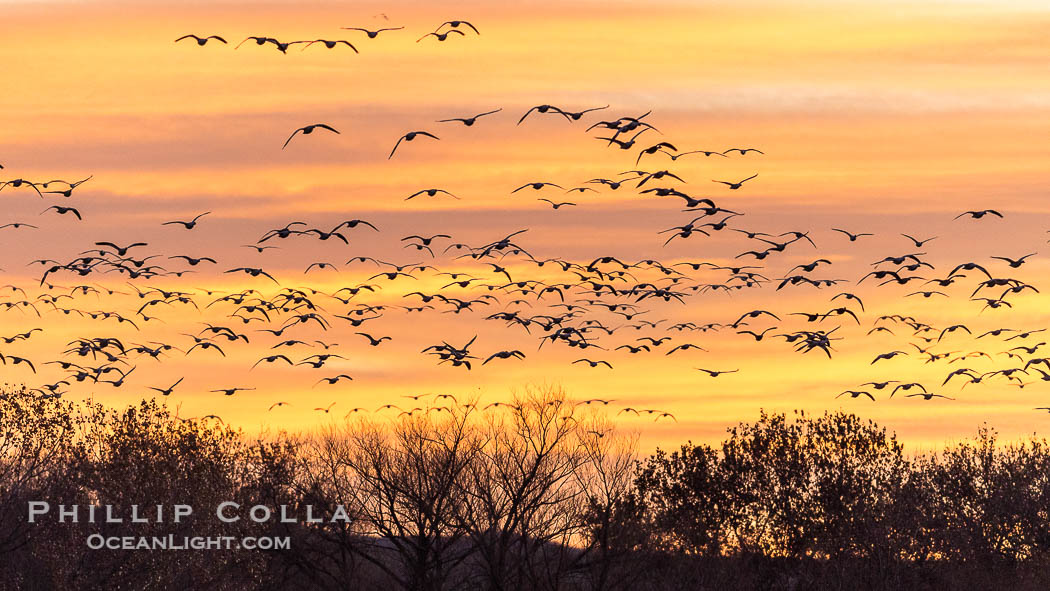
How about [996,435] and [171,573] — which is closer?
[171,573]

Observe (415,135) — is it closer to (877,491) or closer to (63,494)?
(63,494)

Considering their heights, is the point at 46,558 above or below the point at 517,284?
below

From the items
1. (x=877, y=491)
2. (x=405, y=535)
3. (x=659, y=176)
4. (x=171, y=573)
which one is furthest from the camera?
(x=877, y=491)

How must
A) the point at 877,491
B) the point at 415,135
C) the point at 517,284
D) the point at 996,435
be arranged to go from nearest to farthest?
the point at 415,135 < the point at 517,284 < the point at 877,491 < the point at 996,435

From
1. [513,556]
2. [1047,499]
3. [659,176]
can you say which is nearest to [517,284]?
[659,176]

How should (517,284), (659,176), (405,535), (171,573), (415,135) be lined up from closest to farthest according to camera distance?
(415,135)
(659,176)
(517,284)
(171,573)
(405,535)

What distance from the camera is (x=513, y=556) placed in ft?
176

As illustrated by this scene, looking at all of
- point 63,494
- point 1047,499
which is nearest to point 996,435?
point 1047,499

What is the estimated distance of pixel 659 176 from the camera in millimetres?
26906

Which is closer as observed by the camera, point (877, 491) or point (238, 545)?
point (238, 545)

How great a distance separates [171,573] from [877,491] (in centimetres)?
3466

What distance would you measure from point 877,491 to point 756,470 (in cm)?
611

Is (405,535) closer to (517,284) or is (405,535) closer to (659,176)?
(517,284)

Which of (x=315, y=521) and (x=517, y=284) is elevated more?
(x=517, y=284)
